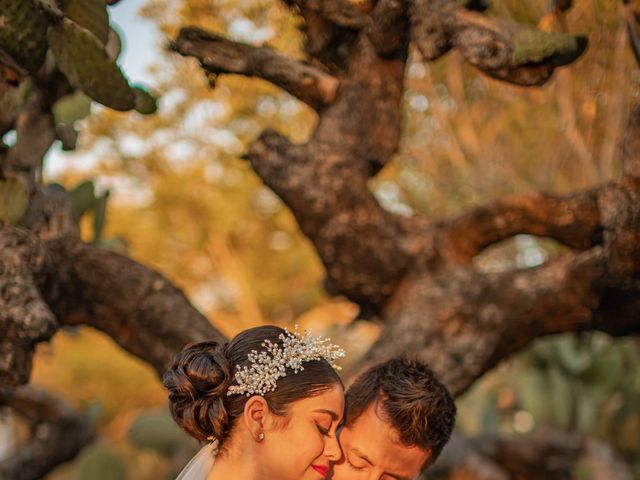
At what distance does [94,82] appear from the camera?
4332 millimetres

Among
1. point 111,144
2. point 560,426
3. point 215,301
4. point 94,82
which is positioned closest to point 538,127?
point 560,426

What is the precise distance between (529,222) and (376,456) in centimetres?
225

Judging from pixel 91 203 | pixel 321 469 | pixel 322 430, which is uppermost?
pixel 322 430

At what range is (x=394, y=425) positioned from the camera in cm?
339

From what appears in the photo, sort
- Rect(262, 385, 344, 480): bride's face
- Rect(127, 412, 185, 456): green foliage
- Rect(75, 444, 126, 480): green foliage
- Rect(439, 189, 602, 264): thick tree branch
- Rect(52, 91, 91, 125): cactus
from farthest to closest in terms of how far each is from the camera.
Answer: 1. Rect(127, 412, 185, 456): green foliage
2. Rect(75, 444, 126, 480): green foliage
3. Rect(52, 91, 91, 125): cactus
4. Rect(439, 189, 602, 264): thick tree branch
5. Rect(262, 385, 344, 480): bride's face

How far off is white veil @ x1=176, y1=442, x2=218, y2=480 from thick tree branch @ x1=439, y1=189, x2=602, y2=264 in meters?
2.45

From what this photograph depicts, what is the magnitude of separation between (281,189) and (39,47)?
4.67ft

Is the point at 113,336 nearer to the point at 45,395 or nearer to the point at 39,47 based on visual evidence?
the point at 39,47

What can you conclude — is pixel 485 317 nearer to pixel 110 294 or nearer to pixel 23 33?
pixel 110 294

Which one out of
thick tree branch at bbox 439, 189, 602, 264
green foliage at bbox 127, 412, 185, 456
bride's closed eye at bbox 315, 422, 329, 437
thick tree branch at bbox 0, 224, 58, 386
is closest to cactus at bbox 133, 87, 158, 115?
thick tree branch at bbox 0, 224, 58, 386

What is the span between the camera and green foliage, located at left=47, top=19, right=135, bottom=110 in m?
4.16

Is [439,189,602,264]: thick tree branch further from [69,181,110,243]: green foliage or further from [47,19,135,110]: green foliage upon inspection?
[69,181,110,243]: green foliage

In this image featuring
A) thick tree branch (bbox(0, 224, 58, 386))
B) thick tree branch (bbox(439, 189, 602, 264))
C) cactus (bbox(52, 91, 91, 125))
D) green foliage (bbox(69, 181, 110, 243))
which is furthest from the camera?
green foliage (bbox(69, 181, 110, 243))

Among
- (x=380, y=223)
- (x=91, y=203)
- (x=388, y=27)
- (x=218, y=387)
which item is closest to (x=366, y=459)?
(x=218, y=387)
